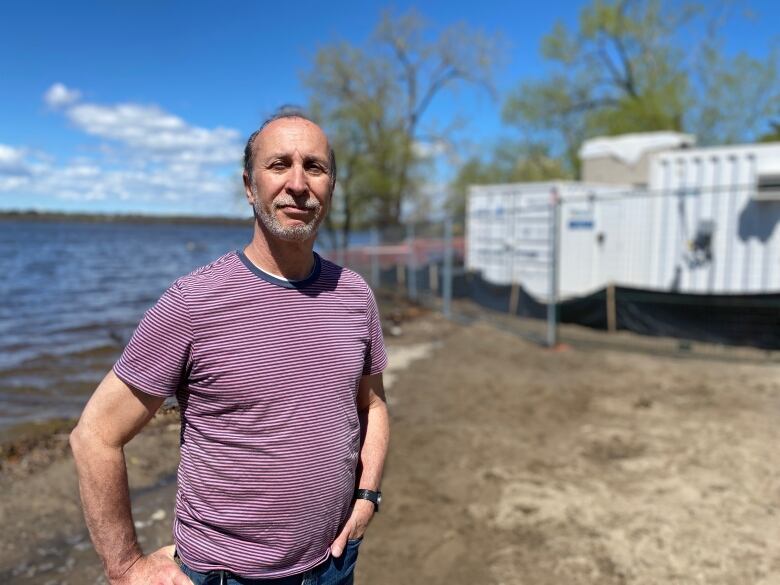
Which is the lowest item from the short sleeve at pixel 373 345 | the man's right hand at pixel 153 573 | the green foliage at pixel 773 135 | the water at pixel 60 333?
the water at pixel 60 333

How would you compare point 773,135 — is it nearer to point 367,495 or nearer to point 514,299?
point 514,299

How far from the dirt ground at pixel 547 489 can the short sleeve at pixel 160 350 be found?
63.2 inches

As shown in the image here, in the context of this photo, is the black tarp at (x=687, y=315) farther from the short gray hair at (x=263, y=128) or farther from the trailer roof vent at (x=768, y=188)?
the short gray hair at (x=263, y=128)

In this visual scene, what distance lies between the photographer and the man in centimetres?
158

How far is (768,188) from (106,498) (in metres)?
11.0

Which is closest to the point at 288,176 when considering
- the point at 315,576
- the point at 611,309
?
the point at 315,576

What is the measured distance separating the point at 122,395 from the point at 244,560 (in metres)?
0.59

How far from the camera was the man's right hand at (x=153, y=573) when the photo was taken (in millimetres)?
1614

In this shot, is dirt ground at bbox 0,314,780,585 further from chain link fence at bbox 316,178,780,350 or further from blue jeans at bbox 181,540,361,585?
chain link fence at bbox 316,178,780,350

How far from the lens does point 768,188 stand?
382 inches

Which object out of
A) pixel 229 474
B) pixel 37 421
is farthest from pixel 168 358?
pixel 37 421

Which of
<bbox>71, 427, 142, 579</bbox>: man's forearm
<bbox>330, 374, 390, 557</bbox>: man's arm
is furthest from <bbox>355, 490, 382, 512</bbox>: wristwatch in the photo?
<bbox>71, 427, 142, 579</bbox>: man's forearm

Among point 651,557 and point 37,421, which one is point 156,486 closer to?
point 37,421

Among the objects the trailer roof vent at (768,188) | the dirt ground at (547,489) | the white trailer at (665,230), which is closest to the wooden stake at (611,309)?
the white trailer at (665,230)
